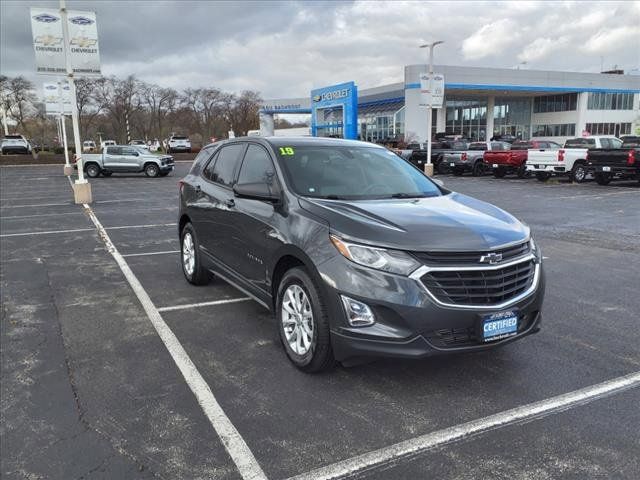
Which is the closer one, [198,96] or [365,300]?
[365,300]

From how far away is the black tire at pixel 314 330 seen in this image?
368 centimetres

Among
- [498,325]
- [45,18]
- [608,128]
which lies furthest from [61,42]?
[608,128]

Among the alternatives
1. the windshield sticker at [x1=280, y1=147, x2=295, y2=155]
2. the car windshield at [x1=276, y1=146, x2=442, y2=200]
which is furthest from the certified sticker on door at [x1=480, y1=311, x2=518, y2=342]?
the windshield sticker at [x1=280, y1=147, x2=295, y2=155]

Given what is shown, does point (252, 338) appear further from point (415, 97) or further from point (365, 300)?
point (415, 97)

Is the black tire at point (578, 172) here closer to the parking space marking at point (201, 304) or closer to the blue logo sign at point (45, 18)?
the blue logo sign at point (45, 18)

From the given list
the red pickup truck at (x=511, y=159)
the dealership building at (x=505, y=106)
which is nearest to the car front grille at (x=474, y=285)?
the red pickup truck at (x=511, y=159)

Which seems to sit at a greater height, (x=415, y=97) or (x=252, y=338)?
(x=415, y=97)

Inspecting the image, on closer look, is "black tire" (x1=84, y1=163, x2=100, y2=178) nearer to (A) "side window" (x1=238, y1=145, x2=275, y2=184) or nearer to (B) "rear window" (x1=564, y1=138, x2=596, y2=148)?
(B) "rear window" (x1=564, y1=138, x2=596, y2=148)

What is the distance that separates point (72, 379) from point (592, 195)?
17.5m

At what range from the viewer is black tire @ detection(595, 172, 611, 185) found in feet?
67.4

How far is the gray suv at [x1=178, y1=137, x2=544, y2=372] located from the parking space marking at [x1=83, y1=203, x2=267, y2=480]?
74 cm

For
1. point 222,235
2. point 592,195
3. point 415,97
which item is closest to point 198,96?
point 415,97

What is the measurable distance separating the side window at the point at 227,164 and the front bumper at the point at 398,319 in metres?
2.33

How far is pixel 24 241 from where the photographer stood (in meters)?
9.98
